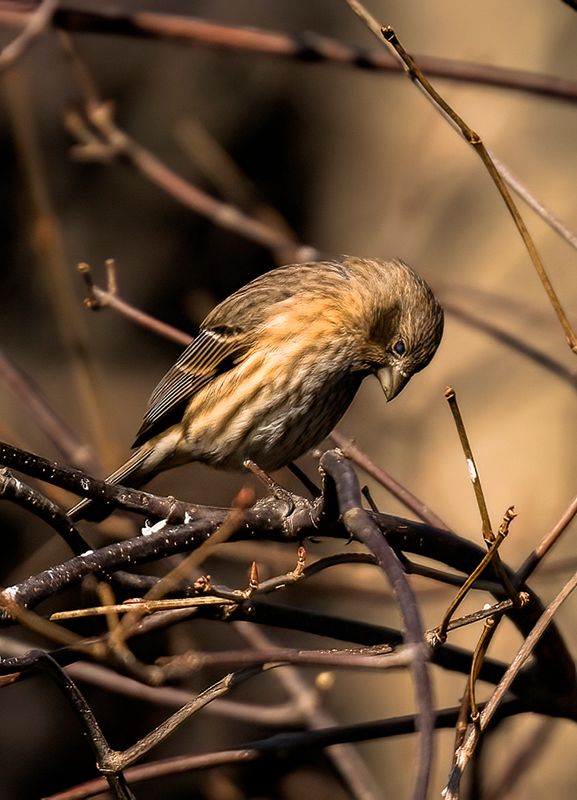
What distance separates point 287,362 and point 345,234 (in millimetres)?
3904

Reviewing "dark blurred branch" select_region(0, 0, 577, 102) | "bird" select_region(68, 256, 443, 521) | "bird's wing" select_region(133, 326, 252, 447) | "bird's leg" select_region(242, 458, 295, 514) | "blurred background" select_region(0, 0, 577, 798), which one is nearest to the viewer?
"dark blurred branch" select_region(0, 0, 577, 102)

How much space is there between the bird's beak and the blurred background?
865 mm

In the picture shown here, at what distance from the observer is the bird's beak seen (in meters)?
4.95

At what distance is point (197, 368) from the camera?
18.0ft

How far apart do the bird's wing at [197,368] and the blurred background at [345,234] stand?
10.1 inches

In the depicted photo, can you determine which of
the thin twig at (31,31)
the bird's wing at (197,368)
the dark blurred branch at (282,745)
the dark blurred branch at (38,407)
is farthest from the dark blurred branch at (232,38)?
the dark blurred branch at (282,745)

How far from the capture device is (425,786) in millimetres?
1507

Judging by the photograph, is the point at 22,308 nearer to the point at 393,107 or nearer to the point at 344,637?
the point at 393,107

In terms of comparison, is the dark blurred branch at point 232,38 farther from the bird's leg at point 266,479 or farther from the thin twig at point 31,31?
the bird's leg at point 266,479

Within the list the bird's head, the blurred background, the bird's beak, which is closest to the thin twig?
the blurred background

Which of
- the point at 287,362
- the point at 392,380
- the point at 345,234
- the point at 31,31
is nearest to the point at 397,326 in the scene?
the point at 392,380

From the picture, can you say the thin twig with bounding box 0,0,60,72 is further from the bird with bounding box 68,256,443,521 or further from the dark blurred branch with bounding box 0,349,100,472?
the bird with bounding box 68,256,443,521

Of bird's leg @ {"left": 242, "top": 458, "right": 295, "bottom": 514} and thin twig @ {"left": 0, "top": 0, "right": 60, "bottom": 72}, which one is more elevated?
thin twig @ {"left": 0, "top": 0, "right": 60, "bottom": 72}

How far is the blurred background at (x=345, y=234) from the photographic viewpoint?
6.83 metres
